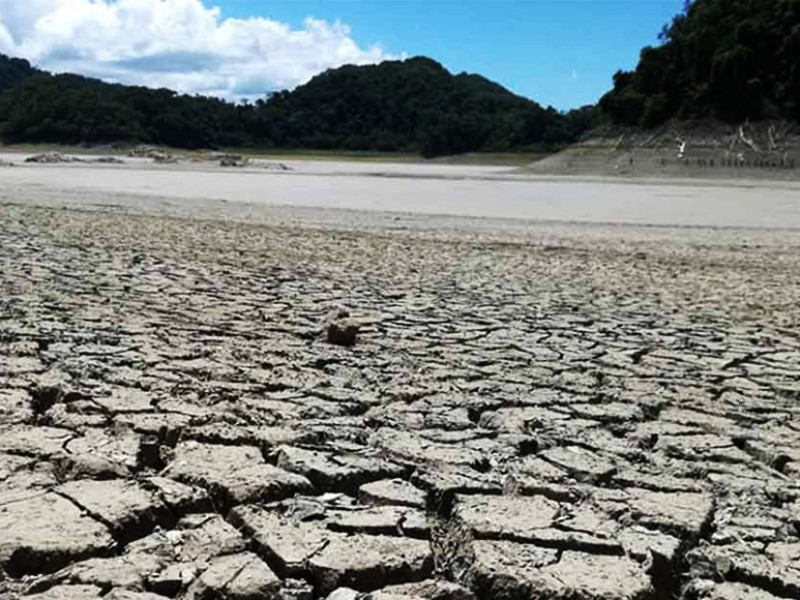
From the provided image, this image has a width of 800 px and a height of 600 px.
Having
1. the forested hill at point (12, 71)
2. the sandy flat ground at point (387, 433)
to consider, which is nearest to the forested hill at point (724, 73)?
the sandy flat ground at point (387, 433)

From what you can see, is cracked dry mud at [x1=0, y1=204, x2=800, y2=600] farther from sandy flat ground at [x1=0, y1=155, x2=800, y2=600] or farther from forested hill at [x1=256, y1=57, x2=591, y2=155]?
forested hill at [x1=256, y1=57, x2=591, y2=155]

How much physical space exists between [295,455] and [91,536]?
920 millimetres

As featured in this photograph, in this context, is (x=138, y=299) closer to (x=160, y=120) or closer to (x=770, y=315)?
(x=770, y=315)

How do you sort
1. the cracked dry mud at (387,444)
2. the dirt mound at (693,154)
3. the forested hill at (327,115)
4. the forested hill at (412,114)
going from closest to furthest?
1. the cracked dry mud at (387,444)
2. the dirt mound at (693,154)
3. the forested hill at (327,115)
4. the forested hill at (412,114)

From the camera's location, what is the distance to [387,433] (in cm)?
375

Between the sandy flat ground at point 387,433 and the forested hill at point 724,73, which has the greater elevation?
the forested hill at point 724,73

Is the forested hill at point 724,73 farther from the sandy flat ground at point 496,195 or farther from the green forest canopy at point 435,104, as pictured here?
the sandy flat ground at point 496,195

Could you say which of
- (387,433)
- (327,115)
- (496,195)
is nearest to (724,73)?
(496,195)

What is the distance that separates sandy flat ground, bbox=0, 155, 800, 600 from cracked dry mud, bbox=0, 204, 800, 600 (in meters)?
0.01

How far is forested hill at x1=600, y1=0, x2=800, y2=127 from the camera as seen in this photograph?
46.7 m

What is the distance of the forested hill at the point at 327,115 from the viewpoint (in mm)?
83250

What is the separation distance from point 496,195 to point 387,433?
25.9m

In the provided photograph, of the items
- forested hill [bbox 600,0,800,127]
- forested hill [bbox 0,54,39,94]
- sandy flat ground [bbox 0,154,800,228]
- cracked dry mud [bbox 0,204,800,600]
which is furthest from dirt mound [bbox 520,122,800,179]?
forested hill [bbox 0,54,39,94]

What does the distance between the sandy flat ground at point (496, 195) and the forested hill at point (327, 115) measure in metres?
44.9
